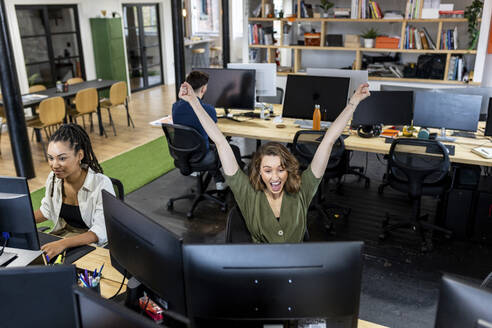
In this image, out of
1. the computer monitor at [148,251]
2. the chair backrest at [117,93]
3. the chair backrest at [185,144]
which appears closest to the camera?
the computer monitor at [148,251]

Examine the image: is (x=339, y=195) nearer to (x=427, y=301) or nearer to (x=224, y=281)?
(x=427, y=301)

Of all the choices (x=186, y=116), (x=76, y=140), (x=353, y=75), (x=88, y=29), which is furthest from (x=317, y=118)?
(x=88, y=29)

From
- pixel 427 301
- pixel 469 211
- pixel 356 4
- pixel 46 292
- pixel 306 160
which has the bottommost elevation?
pixel 427 301

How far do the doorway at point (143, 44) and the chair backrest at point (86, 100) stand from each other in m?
3.61

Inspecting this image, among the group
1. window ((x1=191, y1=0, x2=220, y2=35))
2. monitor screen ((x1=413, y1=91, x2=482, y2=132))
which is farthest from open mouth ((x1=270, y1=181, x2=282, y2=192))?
window ((x1=191, y1=0, x2=220, y2=35))

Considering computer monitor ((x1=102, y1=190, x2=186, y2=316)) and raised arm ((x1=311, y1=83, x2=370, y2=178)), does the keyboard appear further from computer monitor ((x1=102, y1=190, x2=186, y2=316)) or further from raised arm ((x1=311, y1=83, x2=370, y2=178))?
computer monitor ((x1=102, y1=190, x2=186, y2=316))

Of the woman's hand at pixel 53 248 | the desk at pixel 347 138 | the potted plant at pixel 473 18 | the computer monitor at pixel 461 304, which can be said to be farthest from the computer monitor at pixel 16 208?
the potted plant at pixel 473 18

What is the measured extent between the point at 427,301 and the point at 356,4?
450 cm

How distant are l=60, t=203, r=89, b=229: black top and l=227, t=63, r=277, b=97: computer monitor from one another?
2.82 m

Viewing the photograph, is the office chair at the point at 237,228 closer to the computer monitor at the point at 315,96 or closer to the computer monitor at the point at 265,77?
the computer monitor at the point at 315,96

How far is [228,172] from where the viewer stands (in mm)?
2258

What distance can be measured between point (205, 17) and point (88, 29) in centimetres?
485

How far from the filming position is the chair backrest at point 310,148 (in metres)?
3.81

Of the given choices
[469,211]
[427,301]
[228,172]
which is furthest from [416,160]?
[228,172]
